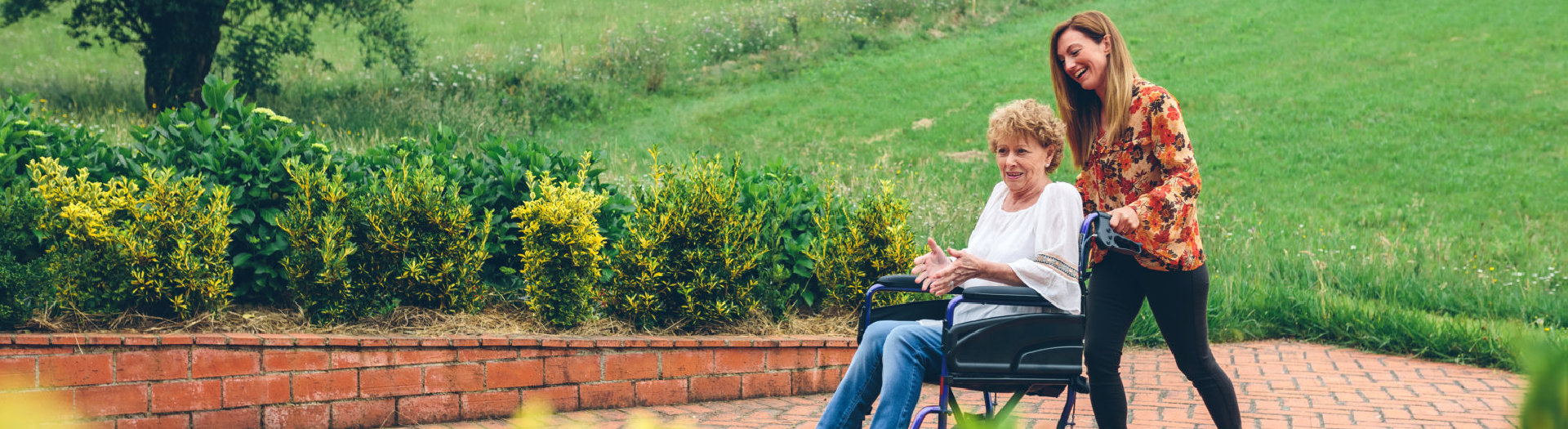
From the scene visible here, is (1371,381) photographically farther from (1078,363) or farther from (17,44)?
(17,44)

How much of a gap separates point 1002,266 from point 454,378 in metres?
2.41

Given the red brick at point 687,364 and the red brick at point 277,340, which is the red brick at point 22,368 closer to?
the red brick at point 277,340

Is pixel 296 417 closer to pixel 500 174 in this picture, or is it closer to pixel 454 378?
pixel 454 378

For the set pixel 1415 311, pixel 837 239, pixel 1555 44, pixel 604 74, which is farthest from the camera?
pixel 1555 44

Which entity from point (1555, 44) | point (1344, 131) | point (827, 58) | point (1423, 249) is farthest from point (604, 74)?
point (1555, 44)

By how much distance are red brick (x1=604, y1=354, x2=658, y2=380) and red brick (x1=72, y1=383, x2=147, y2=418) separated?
1.76m

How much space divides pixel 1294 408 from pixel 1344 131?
13466 millimetres

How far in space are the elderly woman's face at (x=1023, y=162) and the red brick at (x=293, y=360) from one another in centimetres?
273

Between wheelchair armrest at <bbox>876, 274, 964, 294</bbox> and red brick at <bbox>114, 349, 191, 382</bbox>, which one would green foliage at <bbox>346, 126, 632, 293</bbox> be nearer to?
red brick at <bbox>114, 349, 191, 382</bbox>

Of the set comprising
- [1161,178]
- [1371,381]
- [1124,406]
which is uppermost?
[1161,178]

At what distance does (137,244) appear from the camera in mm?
4031

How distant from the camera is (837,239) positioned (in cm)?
521

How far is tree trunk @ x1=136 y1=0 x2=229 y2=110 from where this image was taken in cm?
1460

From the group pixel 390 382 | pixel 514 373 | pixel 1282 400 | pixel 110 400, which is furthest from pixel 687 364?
pixel 1282 400
